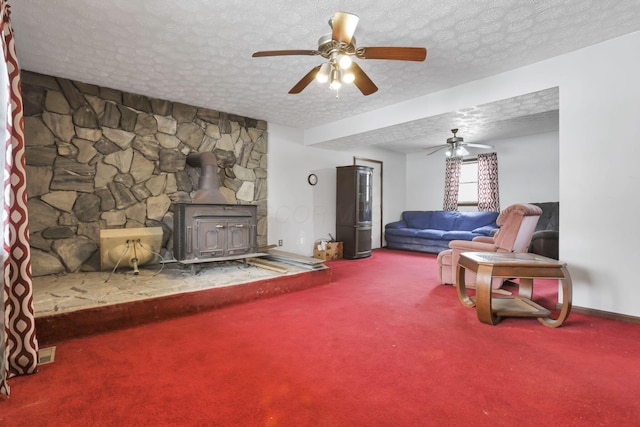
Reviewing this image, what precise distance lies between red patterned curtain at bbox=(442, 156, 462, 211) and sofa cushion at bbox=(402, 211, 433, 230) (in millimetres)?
503

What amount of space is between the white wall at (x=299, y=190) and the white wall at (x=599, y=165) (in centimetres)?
365

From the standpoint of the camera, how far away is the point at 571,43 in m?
2.83

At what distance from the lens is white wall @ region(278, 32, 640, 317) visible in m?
2.71

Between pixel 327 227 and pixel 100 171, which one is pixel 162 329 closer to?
pixel 100 171

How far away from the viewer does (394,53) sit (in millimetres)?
2289

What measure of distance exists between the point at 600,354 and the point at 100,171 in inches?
205

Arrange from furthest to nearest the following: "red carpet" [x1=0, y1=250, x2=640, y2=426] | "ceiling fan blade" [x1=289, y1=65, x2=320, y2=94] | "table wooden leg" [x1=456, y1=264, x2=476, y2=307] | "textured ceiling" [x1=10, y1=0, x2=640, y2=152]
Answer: "table wooden leg" [x1=456, y1=264, x2=476, y2=307] → "ceiling fan blade" [x1=289, y1=65, x2=320, y2=94] → "textured ceiling" [x1=10, y1=0, x2=640, y2=152] → "red carpet" [x1=0, y1=250, x2=640, y2=426]

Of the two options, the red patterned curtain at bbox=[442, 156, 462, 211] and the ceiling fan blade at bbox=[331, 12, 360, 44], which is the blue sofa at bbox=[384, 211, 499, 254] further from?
the ceiling fan blade at bbox=[331, 12, 360, 44]

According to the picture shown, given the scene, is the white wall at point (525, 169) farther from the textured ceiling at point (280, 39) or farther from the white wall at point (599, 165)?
the white wall at point (599, 165)

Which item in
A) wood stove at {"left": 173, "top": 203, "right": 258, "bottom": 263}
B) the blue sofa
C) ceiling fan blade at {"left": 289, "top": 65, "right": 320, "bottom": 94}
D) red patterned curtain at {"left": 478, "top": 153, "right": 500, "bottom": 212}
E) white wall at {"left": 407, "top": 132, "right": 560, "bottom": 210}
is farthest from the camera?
red patterned curtain at {"left": 478, "top": 153, "right": 500, "bottom": 212}

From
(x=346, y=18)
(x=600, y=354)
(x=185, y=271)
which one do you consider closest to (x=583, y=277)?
(x=600, y=354)

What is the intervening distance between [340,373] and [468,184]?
6.79 m

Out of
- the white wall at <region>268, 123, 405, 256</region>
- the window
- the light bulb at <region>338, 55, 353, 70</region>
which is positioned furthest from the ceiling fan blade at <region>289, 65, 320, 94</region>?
the window

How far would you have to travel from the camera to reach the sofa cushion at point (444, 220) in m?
7.06
